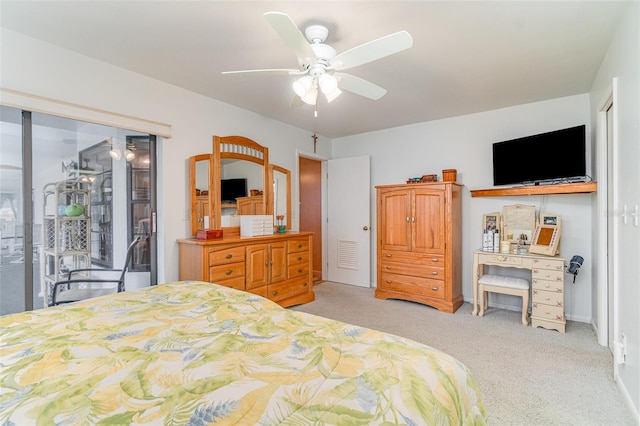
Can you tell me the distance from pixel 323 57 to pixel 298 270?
2629 mm

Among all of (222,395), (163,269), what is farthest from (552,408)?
(163,269)

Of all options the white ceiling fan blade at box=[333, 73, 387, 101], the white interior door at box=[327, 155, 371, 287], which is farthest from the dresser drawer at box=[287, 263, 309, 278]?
the white ceiling fan blade at box=[333, 73, 387, 101]

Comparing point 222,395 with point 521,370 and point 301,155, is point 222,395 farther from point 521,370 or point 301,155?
point 301,155

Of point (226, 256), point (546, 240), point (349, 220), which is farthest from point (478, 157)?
point (226, 256)

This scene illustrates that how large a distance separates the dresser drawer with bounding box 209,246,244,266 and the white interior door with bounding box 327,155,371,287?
2.27 meters

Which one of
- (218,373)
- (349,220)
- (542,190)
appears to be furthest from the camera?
(349,220)

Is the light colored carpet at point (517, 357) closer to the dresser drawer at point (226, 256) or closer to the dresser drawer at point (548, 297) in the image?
the dresser drawer at point (548, 297)

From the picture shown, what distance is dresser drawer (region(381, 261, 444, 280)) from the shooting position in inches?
150

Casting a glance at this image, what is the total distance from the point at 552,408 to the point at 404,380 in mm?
1675

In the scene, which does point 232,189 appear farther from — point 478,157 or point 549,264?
point 549,264

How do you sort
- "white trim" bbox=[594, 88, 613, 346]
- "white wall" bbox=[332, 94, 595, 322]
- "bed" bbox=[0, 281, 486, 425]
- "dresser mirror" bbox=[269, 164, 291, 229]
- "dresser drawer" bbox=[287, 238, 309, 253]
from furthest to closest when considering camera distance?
"dresser mirror" bbox=[269, 164, 291, 229] < "dresser drawer" bbox=[287, 238, 309, 253] < "white wall" bbox=[332, 94, 595, 322] < "white trim" bbox=[594, 88, 613, 346] < "bed" bbox=[0, 281, 486, 425]

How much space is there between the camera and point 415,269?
3.98 meters

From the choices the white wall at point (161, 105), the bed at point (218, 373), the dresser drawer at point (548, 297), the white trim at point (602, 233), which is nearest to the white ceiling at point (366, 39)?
the white wall at point (161, 105)

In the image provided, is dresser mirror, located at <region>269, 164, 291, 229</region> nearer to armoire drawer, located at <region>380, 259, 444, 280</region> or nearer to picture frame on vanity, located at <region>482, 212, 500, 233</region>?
armoire drawer, located at <region>380, 259, 444, 280</region>
